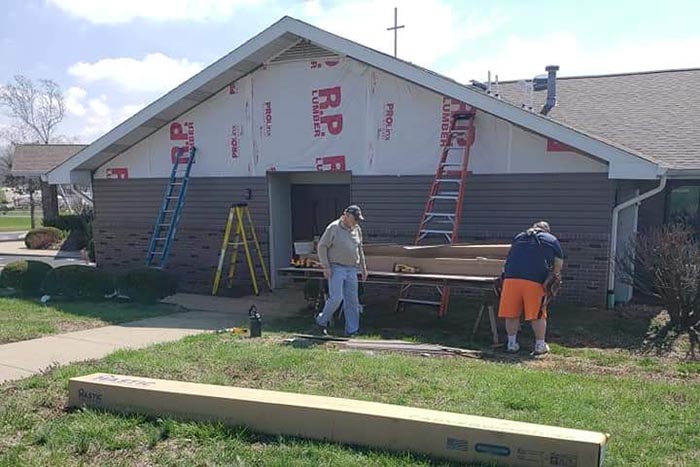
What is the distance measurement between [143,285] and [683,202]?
9.80 m

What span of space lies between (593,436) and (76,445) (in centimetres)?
367

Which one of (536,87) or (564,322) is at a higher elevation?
(536,87)

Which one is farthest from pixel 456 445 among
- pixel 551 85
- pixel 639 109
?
pixel 551 85

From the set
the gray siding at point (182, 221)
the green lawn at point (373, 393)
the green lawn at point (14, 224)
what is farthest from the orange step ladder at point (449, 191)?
the green lawn at point (14, 224)

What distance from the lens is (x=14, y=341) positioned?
7715 millimetres

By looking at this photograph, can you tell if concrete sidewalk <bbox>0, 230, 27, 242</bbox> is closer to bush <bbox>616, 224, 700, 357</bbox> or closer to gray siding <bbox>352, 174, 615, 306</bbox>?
gray siding <bbox>352, 174, 615, 306</bbox>

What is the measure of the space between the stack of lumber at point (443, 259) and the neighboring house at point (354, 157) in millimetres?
1208

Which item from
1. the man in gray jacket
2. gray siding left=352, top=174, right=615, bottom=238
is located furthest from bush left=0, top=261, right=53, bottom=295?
the man in gray jacket

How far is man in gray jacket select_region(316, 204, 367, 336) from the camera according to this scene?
317 inches

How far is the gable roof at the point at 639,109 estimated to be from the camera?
31.6 ft

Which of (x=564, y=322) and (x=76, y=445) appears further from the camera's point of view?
(x=564, y=322)

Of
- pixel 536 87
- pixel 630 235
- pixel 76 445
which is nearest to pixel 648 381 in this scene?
pixel 630 235

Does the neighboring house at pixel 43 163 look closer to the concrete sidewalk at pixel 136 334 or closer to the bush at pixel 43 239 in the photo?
the bush at pixel 43 239

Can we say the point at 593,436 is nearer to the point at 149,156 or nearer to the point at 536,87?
the point at 536,87
